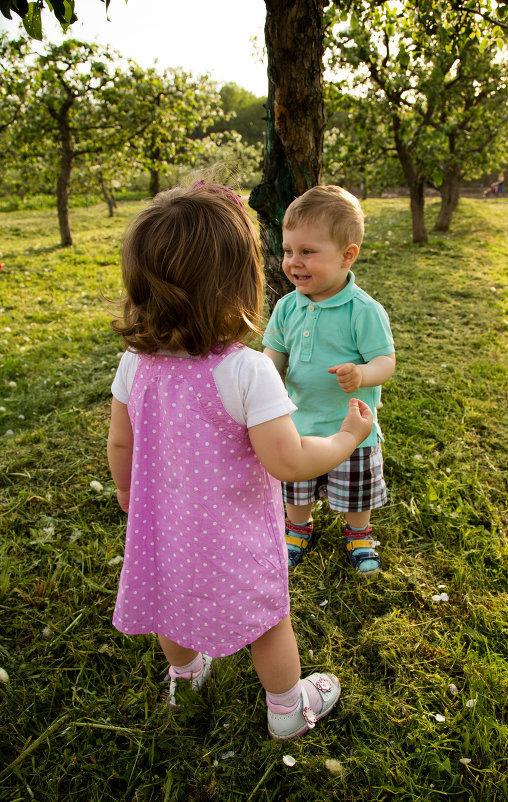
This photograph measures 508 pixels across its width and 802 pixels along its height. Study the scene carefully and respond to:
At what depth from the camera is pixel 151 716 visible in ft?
6.61

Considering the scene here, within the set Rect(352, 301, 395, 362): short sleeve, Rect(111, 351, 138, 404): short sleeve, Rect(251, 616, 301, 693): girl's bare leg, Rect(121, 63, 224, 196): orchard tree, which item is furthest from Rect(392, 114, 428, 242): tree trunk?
Rect(251, 616, 301, 693): girl's bare leg

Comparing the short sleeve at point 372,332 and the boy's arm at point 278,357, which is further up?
the short sleeve at point 372,332

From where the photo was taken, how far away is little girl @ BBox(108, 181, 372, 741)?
4.42ft

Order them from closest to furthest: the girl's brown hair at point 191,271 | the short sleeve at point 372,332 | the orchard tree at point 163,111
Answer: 1. the girl's brown hair at point 191,271
2. the short sleeve at point 372,332
3. the orchard tree at point 163,111

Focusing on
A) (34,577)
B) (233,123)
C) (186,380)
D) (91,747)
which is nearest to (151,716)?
(91,747)

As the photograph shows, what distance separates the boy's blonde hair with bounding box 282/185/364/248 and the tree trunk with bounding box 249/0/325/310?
39.5 inches

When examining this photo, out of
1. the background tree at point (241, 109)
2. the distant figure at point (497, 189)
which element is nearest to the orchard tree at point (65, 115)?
the distant figure at point (497, 189)

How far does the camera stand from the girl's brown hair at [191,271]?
132 centimetres

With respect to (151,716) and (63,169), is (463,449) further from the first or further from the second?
(63,169)

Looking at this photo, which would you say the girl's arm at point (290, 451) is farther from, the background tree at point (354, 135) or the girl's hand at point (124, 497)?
the background tree at point (354, 135)

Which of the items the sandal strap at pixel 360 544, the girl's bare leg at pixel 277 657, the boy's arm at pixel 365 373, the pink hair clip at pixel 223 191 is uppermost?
the pink hair clip at pixel 223 191

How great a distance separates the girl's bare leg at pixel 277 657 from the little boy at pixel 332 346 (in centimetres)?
95

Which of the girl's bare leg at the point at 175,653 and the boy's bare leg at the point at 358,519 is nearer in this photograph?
the girl's bare leg at the point at 175,653

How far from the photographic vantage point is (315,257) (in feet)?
7.07
